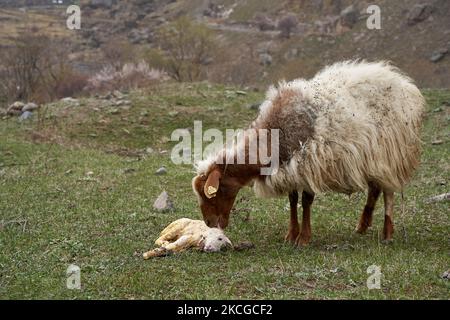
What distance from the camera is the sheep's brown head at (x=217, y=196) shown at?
8320mm

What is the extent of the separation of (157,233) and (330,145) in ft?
10.6

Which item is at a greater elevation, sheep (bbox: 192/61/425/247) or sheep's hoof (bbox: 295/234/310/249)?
sheep (bbox: 192/61/425/247)

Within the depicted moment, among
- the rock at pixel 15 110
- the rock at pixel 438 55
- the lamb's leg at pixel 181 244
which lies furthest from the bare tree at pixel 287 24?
the lamb's leg at pixel 181 244

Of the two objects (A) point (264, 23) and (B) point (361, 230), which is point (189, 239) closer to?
(B) point (361, 230)

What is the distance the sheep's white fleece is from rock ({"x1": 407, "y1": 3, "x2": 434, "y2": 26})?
5329cm

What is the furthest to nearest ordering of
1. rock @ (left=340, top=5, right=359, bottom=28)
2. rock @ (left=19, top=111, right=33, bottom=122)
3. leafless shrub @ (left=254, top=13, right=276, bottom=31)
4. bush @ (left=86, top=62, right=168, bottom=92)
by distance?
leafless shrub @ (left=254, top=13, right=276, bottom=31), rock @ (left=340, top=5, right=359, bottom=28), bush @ (left=86, top=62, right=168, bottom=92), rock @ (left=19, top=111, right=33, bottom=122)

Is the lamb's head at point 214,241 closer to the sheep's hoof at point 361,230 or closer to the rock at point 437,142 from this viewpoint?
the sheep's hoof at point 361,230

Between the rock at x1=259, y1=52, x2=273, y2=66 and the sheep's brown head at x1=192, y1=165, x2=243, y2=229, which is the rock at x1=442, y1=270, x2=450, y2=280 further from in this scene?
the rock at x1=259, y1=52, x2=273, y2=66

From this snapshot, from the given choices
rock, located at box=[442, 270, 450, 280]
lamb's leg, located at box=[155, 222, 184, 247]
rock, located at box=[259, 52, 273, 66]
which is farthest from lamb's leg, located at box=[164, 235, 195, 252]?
rock, located at box=[259, 52, 273, 66]

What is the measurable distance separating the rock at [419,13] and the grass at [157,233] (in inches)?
1670

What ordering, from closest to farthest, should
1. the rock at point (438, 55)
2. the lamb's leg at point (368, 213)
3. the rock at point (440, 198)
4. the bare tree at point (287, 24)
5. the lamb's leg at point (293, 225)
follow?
1. the lamb's leg at point (293, 225)
2. the lamb's leg at point (368, 213)
3. the rock at point (440, 198)
4. the rock at point (438, 55)
5. the bare tree at point (287, 24)

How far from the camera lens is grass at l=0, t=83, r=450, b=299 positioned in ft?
21.4

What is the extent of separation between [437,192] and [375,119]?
162 inches

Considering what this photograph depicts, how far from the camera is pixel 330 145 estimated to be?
7.99 metres
